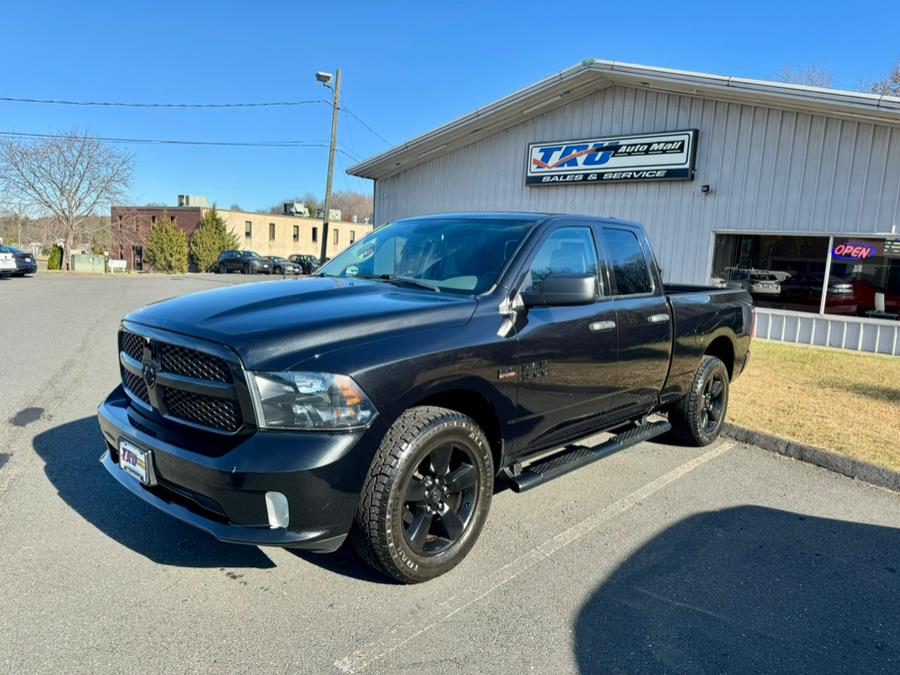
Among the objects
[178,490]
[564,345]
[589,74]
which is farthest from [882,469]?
[589,74]

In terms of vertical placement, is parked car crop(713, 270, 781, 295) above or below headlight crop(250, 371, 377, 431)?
above

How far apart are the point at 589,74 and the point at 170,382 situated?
13003mm

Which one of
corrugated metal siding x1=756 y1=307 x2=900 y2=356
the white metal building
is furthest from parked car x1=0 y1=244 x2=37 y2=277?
corrugated metal siding x1=756 y1=307 x2=900 y2=356

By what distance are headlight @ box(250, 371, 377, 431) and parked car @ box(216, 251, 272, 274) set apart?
44.2 metres

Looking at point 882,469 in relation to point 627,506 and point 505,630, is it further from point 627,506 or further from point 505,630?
point 505,630

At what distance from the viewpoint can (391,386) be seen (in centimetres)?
285

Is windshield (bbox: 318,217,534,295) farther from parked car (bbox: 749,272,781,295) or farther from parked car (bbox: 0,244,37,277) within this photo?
parked car (bbox: 0,244,37,277)

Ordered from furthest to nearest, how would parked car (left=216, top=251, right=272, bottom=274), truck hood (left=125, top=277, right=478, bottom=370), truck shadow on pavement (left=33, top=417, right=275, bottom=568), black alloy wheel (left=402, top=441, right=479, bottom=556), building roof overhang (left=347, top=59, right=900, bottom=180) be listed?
parked car (left=216, top=251, right=272, bottom=274) → building roof overhang (left=347, top=59, right=900, bottom=180) → truck shadow on pavement (left=33, top=417, right=275, bottom=568) → black alloy wheel (left=402, top=441, right=479, bottom=556) → truck hood (left=125, top=277, right=478, bottom=370)

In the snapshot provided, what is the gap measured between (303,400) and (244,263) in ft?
145

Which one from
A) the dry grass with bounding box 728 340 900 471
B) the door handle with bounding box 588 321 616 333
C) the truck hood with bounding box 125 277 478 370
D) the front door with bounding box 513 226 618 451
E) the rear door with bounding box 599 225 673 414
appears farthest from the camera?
the dry grass with bounding box 728 340 900 471

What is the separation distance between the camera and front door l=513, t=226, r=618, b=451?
3613 millimetres

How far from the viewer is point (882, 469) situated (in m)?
4.92

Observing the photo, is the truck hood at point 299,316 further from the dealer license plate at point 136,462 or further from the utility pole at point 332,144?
the utility pole at point 332,144

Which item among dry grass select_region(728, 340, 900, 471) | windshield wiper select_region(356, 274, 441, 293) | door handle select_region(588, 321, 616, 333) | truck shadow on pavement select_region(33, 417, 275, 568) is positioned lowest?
truck shadow on pavement select_region(33, 417, 275, 568)
